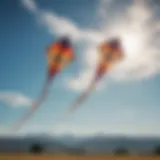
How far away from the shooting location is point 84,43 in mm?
2002

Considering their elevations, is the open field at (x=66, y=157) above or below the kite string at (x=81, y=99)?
below

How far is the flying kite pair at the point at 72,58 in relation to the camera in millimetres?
1974

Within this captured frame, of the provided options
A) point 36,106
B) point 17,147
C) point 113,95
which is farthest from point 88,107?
point 17,147

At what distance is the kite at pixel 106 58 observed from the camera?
6.49 ft

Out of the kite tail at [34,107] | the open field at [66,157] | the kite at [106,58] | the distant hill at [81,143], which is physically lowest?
the open field at [66,157]

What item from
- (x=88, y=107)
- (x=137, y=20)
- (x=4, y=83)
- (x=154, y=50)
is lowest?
(x=88, y=107)

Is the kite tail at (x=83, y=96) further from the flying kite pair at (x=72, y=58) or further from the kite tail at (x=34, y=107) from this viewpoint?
the kite tail at (x=34, y=107)

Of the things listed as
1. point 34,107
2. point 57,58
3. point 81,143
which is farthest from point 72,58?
point 81,143

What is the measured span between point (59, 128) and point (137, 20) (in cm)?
73

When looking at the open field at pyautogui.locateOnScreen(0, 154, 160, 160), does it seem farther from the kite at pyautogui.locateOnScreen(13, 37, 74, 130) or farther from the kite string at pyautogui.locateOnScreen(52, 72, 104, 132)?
the kite at pyautogui.locateOnScreen(13, 37, 74, 130)

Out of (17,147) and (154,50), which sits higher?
(154,50)

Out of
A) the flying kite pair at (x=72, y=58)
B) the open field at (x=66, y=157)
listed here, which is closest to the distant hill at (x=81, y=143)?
the open field at (x=66, y=157)

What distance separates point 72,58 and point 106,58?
0.61ft

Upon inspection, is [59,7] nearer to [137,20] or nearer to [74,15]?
[74,15]
